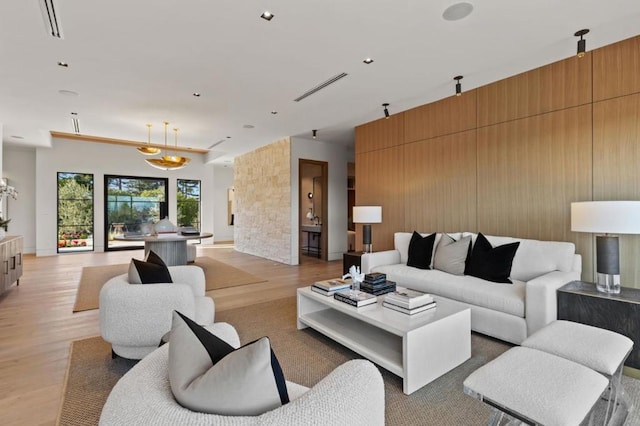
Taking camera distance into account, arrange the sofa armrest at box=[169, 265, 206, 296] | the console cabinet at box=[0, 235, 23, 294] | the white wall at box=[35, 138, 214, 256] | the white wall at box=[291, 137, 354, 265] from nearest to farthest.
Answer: the sofa armrest at box=[169, 265, 206, 296] → the console cabinet at box=[0, 235, 23, 294] → the white wall at box=[291, 137, 354, 265] → the white wall at box=[35, 138, 214, 256]

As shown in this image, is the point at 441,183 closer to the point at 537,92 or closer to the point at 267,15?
the point at 537,92

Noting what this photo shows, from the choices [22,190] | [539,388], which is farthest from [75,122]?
[539,388]

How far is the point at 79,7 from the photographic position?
7.98 ft

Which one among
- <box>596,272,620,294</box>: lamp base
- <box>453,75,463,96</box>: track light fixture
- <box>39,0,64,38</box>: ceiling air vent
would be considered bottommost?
<box>596,272,620,294</box>: lamp base

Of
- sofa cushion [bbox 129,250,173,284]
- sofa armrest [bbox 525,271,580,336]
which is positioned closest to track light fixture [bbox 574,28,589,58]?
sofa armrest [bbox 525,271,580,336]

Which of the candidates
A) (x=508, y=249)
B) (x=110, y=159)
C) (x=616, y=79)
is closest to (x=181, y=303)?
(x=508, y=249)

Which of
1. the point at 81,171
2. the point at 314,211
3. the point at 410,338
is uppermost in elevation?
the point at 81,171

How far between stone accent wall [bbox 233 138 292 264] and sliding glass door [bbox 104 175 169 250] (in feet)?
7.97

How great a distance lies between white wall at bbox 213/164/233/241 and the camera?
1109 centimetres

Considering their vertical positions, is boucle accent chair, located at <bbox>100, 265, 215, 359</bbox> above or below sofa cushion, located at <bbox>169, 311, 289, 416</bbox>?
below

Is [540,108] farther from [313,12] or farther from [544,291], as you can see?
[313,12]

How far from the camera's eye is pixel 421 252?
384cm

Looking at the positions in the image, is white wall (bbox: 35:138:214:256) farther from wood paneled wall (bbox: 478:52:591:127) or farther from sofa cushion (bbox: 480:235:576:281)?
sofa cushion (bbox: 480:235:576:281)

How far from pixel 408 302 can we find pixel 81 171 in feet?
30.9
